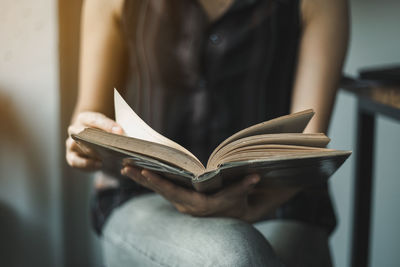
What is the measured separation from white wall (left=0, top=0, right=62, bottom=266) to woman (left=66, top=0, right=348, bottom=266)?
23cm

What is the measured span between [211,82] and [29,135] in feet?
1.89

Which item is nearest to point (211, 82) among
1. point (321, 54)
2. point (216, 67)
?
point (216, 67)

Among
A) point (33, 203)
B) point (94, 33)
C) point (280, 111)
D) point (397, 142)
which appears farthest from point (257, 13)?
point (33, 203)

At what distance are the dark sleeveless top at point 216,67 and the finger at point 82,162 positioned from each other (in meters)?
0.19

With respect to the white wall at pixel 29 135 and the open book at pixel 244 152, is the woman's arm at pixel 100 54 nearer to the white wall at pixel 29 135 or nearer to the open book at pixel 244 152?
the white wall at pixel 29 135

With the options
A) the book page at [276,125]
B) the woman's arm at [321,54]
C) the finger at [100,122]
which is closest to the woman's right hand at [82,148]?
the finger at [100,122]

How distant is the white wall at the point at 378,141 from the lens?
4.07 ft

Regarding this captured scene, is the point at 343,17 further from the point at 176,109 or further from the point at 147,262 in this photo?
the point at 147,262

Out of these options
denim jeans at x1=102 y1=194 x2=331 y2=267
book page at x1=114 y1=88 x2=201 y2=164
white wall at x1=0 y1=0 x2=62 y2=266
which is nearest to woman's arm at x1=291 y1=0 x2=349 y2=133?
denim jeans at x1=102 y1=194 x2=331 y2=267

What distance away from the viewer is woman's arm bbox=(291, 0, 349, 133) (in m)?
0.79

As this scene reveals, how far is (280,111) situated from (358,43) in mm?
484

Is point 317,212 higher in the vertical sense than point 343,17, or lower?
lower

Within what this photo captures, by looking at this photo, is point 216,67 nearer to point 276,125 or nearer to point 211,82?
point 211,82

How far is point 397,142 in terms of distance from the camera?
1285 mm
